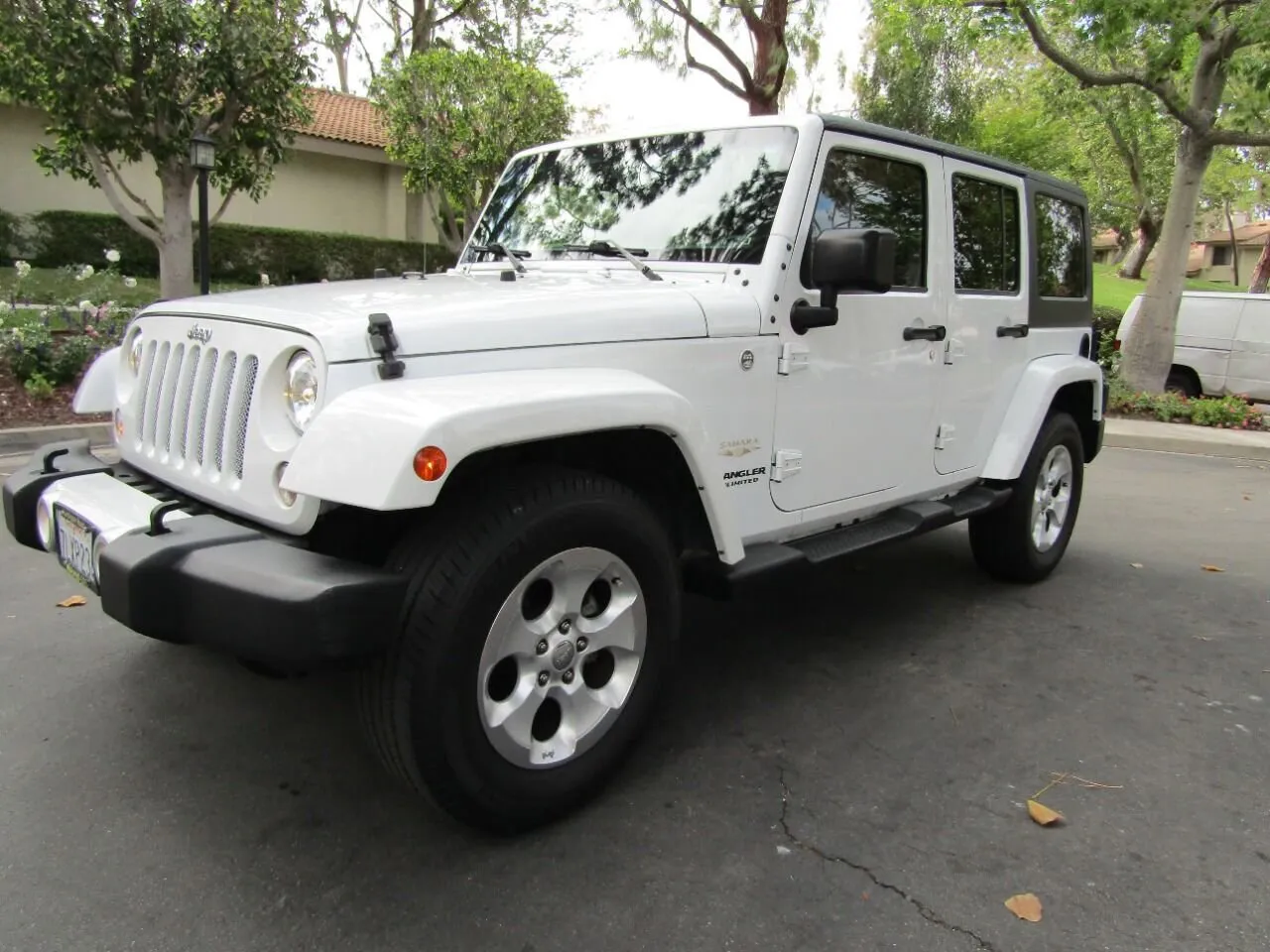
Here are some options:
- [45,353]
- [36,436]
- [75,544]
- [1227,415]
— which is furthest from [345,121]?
[75,544]

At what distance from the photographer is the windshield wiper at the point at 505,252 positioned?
328 cm

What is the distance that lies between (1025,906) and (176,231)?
11.5m

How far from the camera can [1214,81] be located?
11.0 metres

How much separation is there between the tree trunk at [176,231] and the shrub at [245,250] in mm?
5325

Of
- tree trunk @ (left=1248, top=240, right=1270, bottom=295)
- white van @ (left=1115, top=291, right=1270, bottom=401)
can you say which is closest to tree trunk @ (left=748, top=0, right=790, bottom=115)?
white van @ (left=1115, top=291, right=1270, bottom=401)

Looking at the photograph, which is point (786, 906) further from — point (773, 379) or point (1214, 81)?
point (1214, 81)

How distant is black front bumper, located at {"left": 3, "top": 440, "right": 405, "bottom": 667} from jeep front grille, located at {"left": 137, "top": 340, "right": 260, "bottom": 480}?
0.25 m

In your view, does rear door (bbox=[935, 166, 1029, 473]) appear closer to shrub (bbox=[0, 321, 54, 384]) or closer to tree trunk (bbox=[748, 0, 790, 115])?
shrub (bbox=[0, 321, 54, 384])

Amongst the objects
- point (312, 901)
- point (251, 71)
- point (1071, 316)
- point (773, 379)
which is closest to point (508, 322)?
point (773, 379)

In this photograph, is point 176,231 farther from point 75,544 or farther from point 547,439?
point 547,439

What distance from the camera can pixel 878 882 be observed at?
2279mm

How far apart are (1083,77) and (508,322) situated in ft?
36.5

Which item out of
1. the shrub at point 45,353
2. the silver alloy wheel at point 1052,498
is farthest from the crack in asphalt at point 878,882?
the shrub at point 45,353

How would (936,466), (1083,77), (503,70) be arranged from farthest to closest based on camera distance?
(503,70), (1083,77), (936,466)
